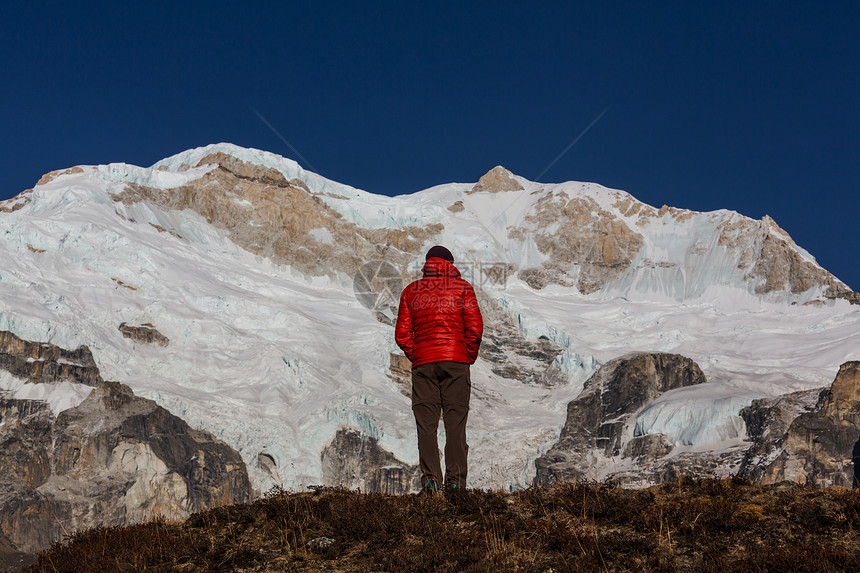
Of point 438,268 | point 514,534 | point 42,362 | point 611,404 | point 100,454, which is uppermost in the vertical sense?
point 42,362

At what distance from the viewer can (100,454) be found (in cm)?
12756

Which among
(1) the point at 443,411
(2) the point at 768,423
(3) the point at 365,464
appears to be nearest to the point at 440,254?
(1) the point at 443,411

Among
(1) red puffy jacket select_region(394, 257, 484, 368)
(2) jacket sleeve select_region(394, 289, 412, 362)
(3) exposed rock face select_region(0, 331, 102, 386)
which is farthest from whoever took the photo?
(3) exposed rock face select_region(0, 331, 102, 386)

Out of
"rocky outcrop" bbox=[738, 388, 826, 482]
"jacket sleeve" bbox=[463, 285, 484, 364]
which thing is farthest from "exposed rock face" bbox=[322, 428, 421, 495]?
"jacket sleeve" bbox=[463, 285, 484, 364]

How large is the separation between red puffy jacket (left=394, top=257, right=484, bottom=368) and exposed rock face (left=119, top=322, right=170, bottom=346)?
14842 cm

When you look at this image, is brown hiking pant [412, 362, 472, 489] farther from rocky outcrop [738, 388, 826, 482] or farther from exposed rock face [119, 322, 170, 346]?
exposed rock face [119, 322, 170, 346]

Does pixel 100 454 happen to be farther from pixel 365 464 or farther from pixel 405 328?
pixel 405 328

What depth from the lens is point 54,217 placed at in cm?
17675

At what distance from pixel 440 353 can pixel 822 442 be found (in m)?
123

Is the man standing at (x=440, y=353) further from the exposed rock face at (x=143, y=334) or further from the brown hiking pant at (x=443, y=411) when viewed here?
the exposed rock face at (x=143, y=334)

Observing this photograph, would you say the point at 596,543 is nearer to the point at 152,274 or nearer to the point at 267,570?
the point at 267,570

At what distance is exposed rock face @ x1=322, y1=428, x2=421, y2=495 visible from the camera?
13812 cm

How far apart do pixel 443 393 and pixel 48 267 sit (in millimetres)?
165434

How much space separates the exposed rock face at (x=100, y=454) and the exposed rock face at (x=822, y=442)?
72.9 metres
